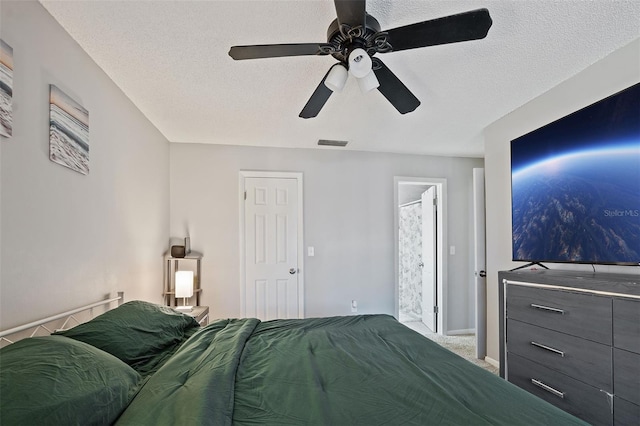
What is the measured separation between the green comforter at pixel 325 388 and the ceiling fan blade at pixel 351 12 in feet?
5.05

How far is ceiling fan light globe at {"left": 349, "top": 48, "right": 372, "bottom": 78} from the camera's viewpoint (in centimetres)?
145

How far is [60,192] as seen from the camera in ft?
A: 5.70

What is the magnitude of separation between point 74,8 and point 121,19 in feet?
0.71

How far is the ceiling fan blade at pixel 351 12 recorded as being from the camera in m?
1.23

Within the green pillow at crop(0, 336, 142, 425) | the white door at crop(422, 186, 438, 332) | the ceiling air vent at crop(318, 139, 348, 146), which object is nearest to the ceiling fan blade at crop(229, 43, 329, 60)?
the green pillow at crop(0, 336, 142, 425)

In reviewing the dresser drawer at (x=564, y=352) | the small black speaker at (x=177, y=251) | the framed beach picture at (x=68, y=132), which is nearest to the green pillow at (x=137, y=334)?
the framed beach picture at (x=68, y=132)

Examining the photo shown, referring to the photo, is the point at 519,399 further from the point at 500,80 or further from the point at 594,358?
the point at 500,80

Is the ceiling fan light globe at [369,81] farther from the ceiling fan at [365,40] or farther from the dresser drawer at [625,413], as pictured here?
the dresser drawer at [625,413]

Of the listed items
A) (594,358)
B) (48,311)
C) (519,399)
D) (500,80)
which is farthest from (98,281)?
(500,80)

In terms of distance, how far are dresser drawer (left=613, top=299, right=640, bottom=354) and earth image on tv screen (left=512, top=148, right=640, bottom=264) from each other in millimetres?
367

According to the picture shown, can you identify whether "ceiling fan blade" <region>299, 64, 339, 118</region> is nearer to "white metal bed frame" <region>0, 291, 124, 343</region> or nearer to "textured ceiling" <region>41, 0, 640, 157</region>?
"textured ceiling" <region>41, 0, 640, 157</region>

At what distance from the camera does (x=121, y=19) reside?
1.69 m

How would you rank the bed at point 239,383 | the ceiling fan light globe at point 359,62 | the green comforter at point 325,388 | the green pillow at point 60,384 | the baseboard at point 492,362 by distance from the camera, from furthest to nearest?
the baseboard at point 492,362 < the ceiling fan light globe at point 359,62 < the green comforter at point 325,388 < the bed at point 239,383 < the green pillow at point 60,384

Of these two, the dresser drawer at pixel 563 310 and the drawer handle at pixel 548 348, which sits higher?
the dresser drawer at pixel 563 310
